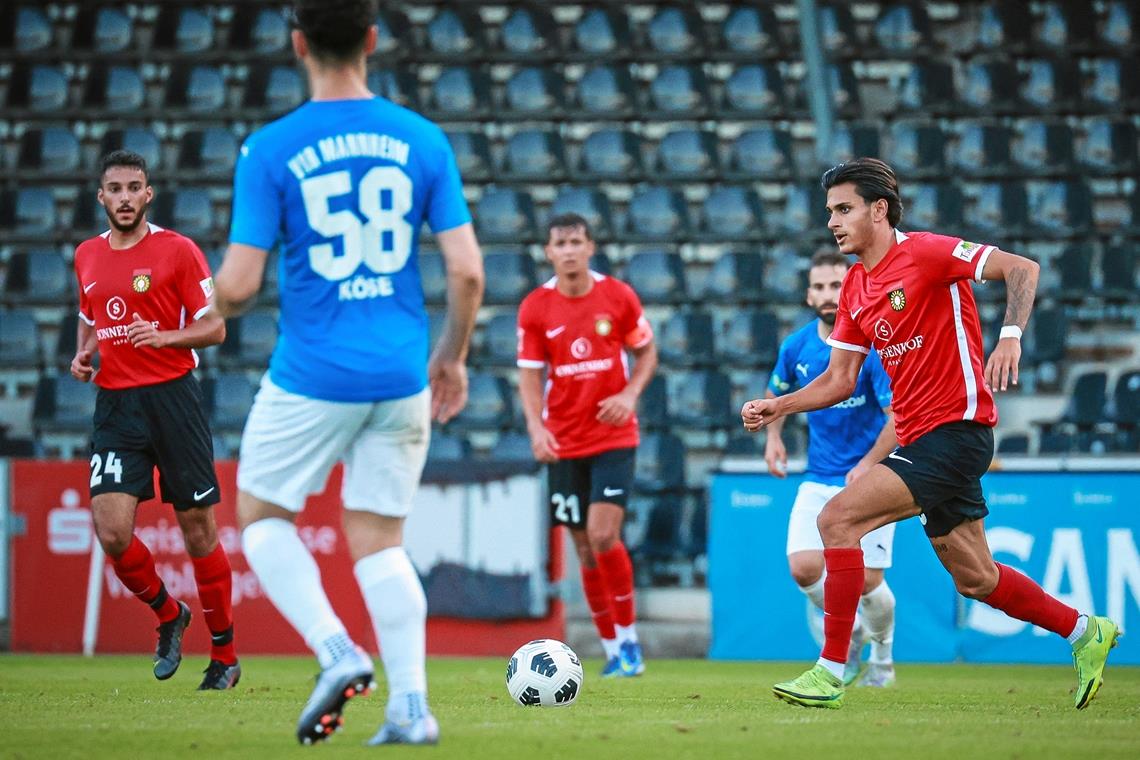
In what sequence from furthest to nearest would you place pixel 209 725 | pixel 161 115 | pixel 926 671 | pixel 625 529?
pixel 161 115
pixel 625 529
pixel 926 671
pixel 209 725

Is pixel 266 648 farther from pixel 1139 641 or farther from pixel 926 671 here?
pixel 1139 641

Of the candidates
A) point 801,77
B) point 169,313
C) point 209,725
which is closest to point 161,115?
point 801,77

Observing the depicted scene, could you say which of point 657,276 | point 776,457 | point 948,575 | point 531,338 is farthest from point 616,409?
point 657,276

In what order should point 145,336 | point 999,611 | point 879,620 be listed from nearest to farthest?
point 145,336
point 879,620
point 999,611

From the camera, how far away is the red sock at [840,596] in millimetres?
6922

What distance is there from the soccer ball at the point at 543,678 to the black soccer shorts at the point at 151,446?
2001mm

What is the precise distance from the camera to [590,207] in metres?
15.7

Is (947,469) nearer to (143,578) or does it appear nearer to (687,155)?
(143,578)

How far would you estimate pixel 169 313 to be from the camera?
8.31m

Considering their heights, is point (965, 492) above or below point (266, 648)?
above

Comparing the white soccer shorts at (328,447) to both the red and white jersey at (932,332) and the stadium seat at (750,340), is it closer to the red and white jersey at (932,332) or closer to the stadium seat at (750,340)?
the red and white jersey at (932,332)

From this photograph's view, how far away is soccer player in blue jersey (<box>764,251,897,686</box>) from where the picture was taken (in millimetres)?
8727

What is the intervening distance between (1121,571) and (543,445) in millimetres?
4293

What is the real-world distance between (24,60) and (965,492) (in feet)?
45.3
